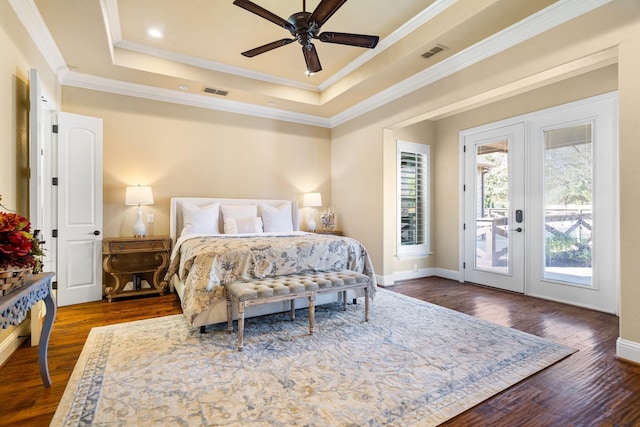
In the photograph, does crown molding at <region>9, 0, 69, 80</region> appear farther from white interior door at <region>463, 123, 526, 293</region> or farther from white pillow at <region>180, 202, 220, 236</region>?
white interior door at <region>463, 123, 526, 293</region>

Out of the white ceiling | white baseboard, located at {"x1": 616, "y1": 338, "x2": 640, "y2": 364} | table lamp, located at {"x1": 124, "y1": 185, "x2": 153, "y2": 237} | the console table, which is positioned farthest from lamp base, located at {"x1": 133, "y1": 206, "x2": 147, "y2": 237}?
white baseboard, located at {"x1": 616, "y1": 338, "x2": 640, "y2": 364}

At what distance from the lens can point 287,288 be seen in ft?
9.37

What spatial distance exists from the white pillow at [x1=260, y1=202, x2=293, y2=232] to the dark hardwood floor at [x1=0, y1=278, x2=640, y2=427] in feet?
6.17

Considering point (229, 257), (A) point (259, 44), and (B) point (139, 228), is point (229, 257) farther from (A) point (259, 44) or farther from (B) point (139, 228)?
(A) point (259, 44)

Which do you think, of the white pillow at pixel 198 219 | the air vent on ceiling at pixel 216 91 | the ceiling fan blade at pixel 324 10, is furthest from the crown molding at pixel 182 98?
the ceiling fan blade at pixel 324 10

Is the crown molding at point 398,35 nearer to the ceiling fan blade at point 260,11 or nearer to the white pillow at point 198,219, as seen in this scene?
the ceiling fan blade at point 260,11

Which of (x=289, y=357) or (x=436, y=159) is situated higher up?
(x=436, y=159)

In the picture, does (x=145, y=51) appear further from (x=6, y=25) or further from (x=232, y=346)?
(x=232, y=346)

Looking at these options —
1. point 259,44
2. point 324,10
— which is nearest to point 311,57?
point 324,10

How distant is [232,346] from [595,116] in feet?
15.5

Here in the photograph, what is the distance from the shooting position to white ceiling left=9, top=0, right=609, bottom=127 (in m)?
2.95

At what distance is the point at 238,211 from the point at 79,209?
196 cm

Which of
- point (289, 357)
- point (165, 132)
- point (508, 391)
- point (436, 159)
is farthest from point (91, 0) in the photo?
point (436, 159)

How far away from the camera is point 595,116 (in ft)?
12.4
